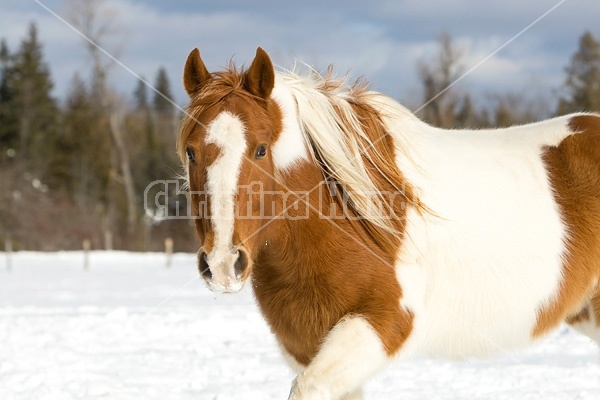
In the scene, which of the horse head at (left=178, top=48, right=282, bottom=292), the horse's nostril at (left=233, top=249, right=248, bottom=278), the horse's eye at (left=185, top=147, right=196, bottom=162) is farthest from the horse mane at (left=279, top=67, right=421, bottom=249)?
the horse's nostril at (left=233, top=249, right=248, bottom=278)

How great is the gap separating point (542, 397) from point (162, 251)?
92.9ft

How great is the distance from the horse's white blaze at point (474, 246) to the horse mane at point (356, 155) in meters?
0.11

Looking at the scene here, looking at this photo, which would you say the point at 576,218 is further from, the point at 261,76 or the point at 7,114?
the point at 7,114

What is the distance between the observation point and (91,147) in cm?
4716

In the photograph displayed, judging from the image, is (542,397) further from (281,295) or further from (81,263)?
(81,263)

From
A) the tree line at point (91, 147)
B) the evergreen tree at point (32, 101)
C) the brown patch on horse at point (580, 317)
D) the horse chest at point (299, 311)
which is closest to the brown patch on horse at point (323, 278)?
the horse chest at point (299, 311)

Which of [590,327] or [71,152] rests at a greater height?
[590,327]

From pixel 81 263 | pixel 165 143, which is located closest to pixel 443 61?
pixel 81 263

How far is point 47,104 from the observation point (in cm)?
4697

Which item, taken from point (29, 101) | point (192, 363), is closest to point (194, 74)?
point (192, 363)

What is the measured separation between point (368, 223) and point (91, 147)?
1825 inches

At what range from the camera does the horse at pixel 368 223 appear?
3094 mm

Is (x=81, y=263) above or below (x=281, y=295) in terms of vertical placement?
below

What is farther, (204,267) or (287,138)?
(287,138)
